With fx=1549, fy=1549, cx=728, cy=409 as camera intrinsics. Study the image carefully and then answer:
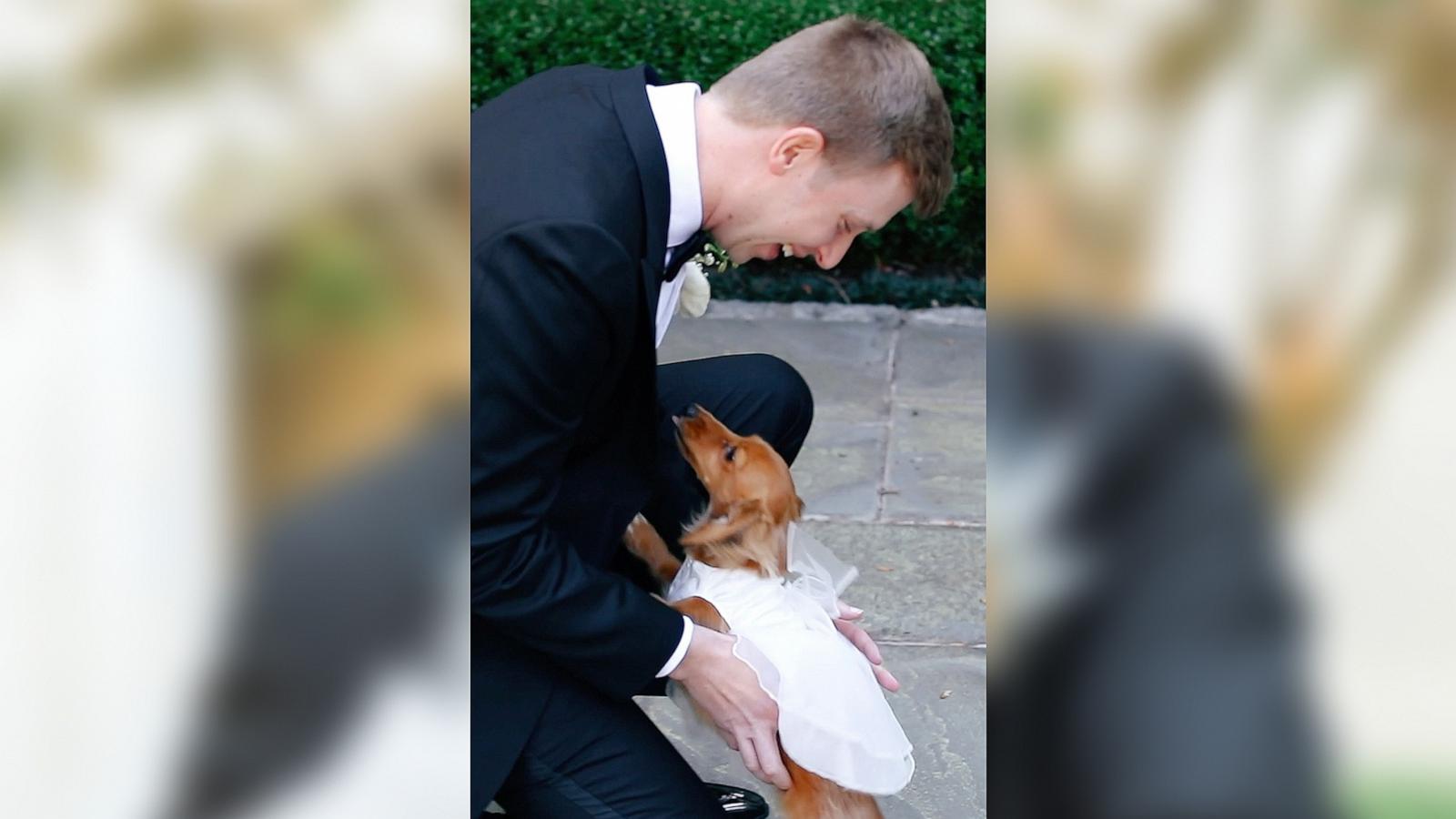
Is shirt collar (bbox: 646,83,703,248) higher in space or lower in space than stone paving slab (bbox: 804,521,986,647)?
higher

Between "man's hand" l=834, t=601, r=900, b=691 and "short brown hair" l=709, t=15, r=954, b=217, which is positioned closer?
"short brown hair" l=709, t=15, r=954, b=217

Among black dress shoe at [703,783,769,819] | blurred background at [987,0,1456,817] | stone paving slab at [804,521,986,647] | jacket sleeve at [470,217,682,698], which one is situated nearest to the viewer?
blurred background at [987,0,1456,817]

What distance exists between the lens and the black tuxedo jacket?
188 centimetres

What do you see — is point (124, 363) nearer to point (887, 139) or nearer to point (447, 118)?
point (447, 118)

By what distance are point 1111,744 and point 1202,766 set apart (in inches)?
3.9

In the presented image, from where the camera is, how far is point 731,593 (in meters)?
2.53

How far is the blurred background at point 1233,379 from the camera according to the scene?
4.81ft

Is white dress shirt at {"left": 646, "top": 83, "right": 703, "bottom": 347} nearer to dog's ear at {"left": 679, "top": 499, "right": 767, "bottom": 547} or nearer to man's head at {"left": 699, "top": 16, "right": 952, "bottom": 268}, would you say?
man's head at {"left": 699, "top": 16, "right": 952, "bottom": 268}

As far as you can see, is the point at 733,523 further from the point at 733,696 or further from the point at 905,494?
the point at 905,494

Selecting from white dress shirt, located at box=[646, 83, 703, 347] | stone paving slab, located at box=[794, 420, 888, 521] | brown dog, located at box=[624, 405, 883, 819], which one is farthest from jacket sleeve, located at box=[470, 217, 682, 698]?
stone paving slab, located at box=[794, 420, 888, 521]

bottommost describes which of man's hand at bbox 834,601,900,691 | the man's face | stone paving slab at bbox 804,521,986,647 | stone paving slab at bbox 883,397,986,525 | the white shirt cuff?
stone paving slab at bbox 883,397,986,525

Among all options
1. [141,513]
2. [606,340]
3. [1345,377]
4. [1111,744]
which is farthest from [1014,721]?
[141,513]

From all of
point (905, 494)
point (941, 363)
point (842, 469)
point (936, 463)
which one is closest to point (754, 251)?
point (905, 494)

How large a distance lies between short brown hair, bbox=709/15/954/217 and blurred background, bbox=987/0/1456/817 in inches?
21.8
